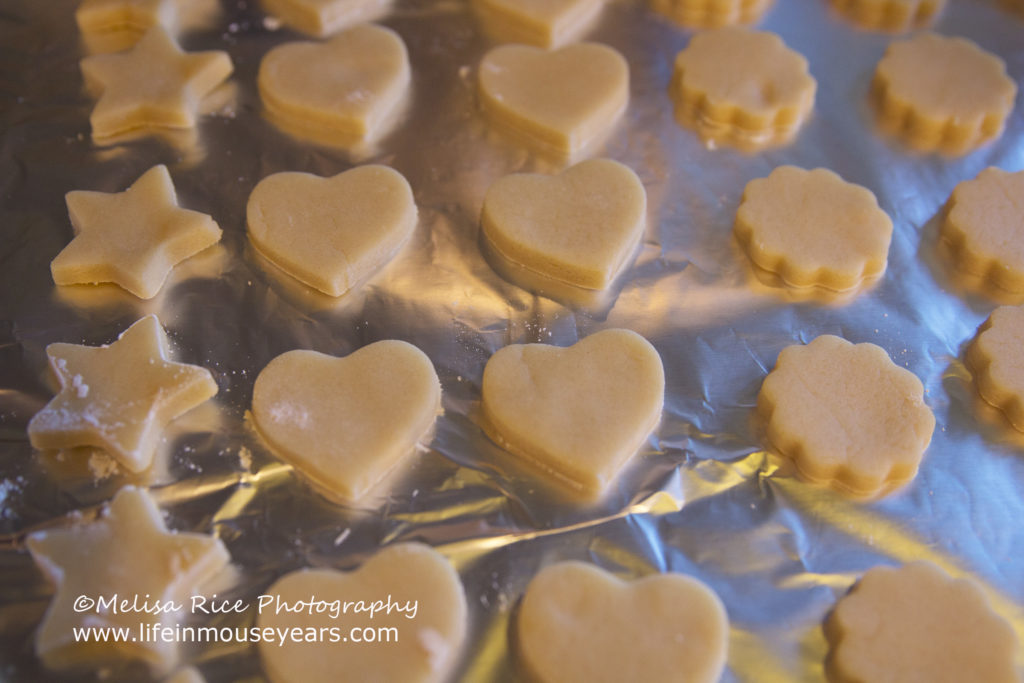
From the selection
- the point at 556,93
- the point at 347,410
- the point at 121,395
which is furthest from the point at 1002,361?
the point at 121,395

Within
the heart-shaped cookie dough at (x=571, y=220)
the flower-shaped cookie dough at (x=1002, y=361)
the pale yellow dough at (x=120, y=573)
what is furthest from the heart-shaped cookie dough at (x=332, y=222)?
the flower-shaped cookie dough at (x=1002, y=361)

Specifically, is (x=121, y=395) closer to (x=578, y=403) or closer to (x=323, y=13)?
(x=578, y=403)

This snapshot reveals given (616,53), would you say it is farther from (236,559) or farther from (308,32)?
(236,559)

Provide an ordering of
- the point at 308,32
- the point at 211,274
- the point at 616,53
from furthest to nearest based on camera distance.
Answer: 1. the point at 308,32
2. the point at 616,53
3. the point at 211,274

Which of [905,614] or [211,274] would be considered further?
[211,274]

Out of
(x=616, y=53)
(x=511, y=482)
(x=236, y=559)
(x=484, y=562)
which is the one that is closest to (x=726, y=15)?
(x=616, y=53)

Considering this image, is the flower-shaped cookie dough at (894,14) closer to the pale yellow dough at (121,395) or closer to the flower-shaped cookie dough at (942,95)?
the flower-shaped cookie dough at (942,95)
